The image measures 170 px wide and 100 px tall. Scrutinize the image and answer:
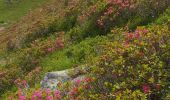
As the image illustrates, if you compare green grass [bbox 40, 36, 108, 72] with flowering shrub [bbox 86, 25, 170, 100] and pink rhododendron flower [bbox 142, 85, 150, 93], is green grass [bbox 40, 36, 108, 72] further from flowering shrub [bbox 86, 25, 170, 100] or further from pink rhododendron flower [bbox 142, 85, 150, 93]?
pink rhododendron flower [bbox 142, 85, 150, 93]

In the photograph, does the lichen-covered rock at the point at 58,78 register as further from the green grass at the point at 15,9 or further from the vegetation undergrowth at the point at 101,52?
the green grass at the point at 15,9

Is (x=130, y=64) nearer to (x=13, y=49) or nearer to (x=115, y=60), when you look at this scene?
(x=115, y=60)

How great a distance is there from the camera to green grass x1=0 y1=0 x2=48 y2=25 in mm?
86269

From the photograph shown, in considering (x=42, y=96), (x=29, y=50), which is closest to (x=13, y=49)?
(x=29, y=50)

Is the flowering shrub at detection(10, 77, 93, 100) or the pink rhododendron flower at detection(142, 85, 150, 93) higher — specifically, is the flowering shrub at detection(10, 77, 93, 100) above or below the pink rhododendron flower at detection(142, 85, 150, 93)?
below

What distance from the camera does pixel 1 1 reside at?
4459 inches

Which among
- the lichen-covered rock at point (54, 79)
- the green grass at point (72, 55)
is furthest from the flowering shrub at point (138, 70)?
the green grass at point (72, 55)

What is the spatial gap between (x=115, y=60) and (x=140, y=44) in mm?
781

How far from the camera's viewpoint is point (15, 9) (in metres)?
96.3

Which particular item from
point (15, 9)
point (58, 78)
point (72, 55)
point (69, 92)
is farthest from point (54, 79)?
point (15, 9)

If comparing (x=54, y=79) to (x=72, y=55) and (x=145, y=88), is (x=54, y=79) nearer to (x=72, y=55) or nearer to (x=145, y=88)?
(x=72, y=55)

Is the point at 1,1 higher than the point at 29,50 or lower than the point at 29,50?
lower

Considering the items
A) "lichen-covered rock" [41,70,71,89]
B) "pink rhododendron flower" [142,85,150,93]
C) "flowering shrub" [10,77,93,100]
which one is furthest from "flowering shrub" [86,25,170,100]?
"lichen-covered rock" [41,70,71,89]

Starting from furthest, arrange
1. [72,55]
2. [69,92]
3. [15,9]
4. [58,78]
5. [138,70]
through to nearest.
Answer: [15,9]
[72,55]
[58,78]
[69,92]
[138,70]
